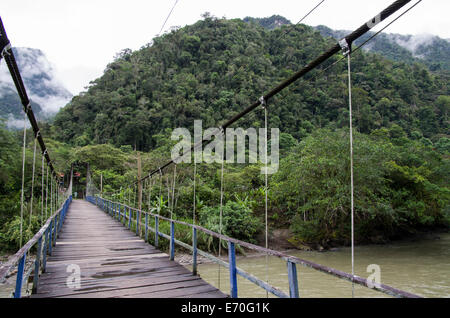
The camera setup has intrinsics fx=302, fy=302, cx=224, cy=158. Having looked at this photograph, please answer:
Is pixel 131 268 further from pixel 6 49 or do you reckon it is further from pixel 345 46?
pixel 345 46

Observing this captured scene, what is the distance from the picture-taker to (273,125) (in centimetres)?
3562

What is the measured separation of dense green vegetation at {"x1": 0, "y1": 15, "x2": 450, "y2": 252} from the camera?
12.7 meters

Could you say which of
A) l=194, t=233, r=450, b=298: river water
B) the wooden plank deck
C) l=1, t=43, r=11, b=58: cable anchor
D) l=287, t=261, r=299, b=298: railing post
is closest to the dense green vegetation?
l=194, t=233, r=450, b=298: river water

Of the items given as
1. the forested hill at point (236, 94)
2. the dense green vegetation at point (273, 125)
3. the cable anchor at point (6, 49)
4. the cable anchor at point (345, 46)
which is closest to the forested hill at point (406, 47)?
the forested hill at point (236, 94)

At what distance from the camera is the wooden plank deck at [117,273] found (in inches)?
121

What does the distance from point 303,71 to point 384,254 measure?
12.2 meters

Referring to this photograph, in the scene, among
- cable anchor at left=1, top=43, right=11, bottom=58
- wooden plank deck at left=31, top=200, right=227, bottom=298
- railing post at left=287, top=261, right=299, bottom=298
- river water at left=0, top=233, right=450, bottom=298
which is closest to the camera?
railing post at left=287, top=261, right=299, bottom=298

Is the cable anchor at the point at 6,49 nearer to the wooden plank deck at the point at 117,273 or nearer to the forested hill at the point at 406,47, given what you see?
the wooden plank deck at the point at 117,273

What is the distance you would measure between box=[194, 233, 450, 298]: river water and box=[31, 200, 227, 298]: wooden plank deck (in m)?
3.04

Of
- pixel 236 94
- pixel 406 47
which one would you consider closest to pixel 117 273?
pixel 236 94

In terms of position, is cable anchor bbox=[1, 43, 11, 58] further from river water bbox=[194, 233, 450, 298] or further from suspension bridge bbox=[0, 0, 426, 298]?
river water bbox=[194, 233, 450, 298]

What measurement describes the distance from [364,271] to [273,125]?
26731mm

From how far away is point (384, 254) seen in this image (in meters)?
12.4
